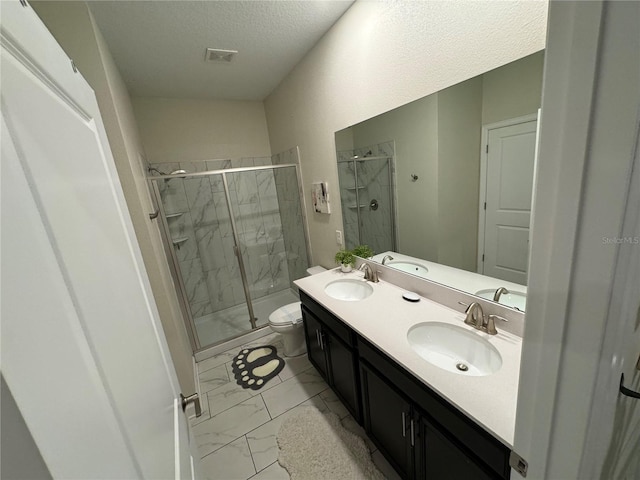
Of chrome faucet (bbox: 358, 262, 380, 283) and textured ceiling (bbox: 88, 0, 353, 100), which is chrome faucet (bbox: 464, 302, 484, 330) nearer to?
chrome faucet (bbox: 358, 262, 380, 283)

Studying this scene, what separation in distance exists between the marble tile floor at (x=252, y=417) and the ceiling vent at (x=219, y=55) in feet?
8.51

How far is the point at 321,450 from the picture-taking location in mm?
1472

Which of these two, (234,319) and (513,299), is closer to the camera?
(513,299)

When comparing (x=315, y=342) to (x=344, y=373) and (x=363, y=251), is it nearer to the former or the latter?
(x=344, y=373)

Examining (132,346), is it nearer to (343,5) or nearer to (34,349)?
(34,349)

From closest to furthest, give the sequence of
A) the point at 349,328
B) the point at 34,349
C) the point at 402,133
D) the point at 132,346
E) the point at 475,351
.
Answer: the point at 34,349 < the point at 132,346 < the point at 475,351 < the point at 349,328 < the point at 402,133

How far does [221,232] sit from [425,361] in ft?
9.01

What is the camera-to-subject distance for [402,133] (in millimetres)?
1483

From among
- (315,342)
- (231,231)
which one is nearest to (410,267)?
(315,342)

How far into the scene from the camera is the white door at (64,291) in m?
0.23

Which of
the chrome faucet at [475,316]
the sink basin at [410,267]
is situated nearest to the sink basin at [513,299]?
the chrome faucet at [475,316]

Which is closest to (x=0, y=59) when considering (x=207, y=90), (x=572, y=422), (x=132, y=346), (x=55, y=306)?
(x=55, y=306)

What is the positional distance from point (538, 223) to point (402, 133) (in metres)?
1.23

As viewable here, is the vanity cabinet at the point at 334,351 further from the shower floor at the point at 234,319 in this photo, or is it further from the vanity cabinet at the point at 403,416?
the shower floor at the point at 234,319
